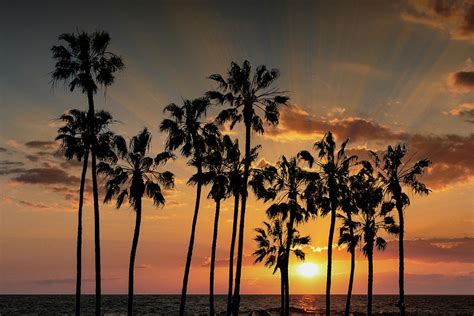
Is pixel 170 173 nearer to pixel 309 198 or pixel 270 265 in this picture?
pixel 309 198

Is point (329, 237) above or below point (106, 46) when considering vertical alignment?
below

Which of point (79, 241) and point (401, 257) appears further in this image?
point (401, 257)

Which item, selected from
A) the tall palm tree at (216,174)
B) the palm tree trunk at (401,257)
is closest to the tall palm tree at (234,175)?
the tall palm tree at (216,174)

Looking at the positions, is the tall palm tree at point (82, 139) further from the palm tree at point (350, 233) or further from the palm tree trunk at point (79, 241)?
the palm tree at point (350, 233)

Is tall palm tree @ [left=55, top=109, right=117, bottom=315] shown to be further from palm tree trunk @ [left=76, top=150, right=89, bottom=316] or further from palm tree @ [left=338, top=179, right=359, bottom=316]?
palm tree @ [left=338, top=179, right=359, bottom=316]

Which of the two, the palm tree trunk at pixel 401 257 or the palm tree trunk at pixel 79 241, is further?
the palm tree trunk at pixel 401 257

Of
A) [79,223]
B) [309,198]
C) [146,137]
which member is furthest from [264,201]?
[79,223]

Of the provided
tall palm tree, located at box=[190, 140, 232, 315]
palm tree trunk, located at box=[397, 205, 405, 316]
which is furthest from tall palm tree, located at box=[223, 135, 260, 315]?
palm tree trunk, located at box=[397, 205, 405, 316]

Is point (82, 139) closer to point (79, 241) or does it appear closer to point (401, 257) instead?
point (79, 241)

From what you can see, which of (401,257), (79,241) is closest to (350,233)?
(401,257)

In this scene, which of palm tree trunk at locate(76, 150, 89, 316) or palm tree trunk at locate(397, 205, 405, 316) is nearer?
palm tree trunk at locate(76, 150, 89, 316)

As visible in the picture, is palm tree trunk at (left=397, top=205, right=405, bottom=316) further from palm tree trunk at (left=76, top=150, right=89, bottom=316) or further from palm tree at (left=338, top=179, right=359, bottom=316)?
palm tree trunk at (left=76, top=150, right=89, bottom=316)

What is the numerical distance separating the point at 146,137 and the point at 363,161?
22.1 metres

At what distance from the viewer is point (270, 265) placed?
6178 centimetres
